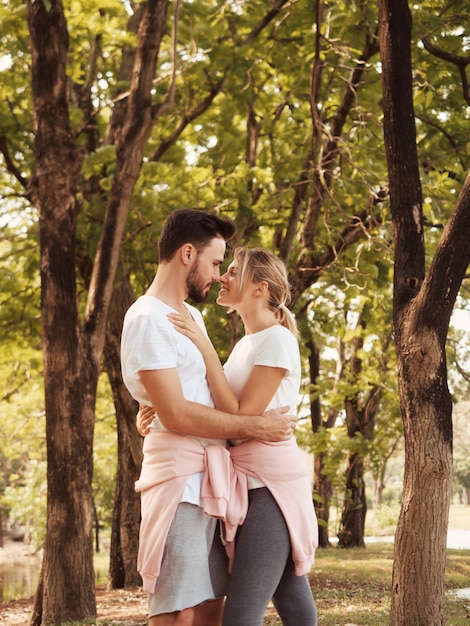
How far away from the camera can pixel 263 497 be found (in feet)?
11.0

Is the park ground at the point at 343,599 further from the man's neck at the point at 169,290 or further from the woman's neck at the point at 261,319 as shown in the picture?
the man's neck at the point at 169,290

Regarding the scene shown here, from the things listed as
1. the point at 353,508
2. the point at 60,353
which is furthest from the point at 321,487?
the point at 60,353

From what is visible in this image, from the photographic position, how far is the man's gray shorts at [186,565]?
3102 mm

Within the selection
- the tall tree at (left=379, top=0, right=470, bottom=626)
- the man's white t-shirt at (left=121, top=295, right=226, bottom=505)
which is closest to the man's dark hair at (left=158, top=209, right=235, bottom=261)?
the man's white t-shirt at (left=121, top=295, right=226, bottom=505)

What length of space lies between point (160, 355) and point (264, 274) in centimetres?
70

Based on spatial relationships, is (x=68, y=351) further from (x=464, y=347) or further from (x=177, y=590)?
(x=464, y=347)

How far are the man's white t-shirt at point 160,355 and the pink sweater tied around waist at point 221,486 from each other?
0.05m

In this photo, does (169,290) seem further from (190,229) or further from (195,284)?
(190,229)

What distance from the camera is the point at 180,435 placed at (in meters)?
3.28

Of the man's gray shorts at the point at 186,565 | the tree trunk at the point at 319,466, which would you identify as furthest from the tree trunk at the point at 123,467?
the man's gray shorts at the point at 186,565

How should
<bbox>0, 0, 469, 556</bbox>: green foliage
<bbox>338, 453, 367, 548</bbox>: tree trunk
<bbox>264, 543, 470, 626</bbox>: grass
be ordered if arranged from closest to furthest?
1. <bbox>264, 543, 470, 626</bbox>: grass
2. <bbox>0, 0, 469, 556</bbox>: green foliage
3. <bbox>338, 453, 367, 548</bbox>: tree trunk

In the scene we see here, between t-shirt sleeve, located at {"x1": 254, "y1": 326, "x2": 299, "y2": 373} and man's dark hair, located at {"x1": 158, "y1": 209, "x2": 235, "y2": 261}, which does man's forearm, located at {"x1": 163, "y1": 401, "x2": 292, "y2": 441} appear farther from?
man's dark hair, located at {"x1": 158, "y1": 209, "x2": 235, "y2": 261}

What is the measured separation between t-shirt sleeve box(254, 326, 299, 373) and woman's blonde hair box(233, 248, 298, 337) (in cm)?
17

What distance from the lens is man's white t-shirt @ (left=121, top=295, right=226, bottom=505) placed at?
3186 mm
